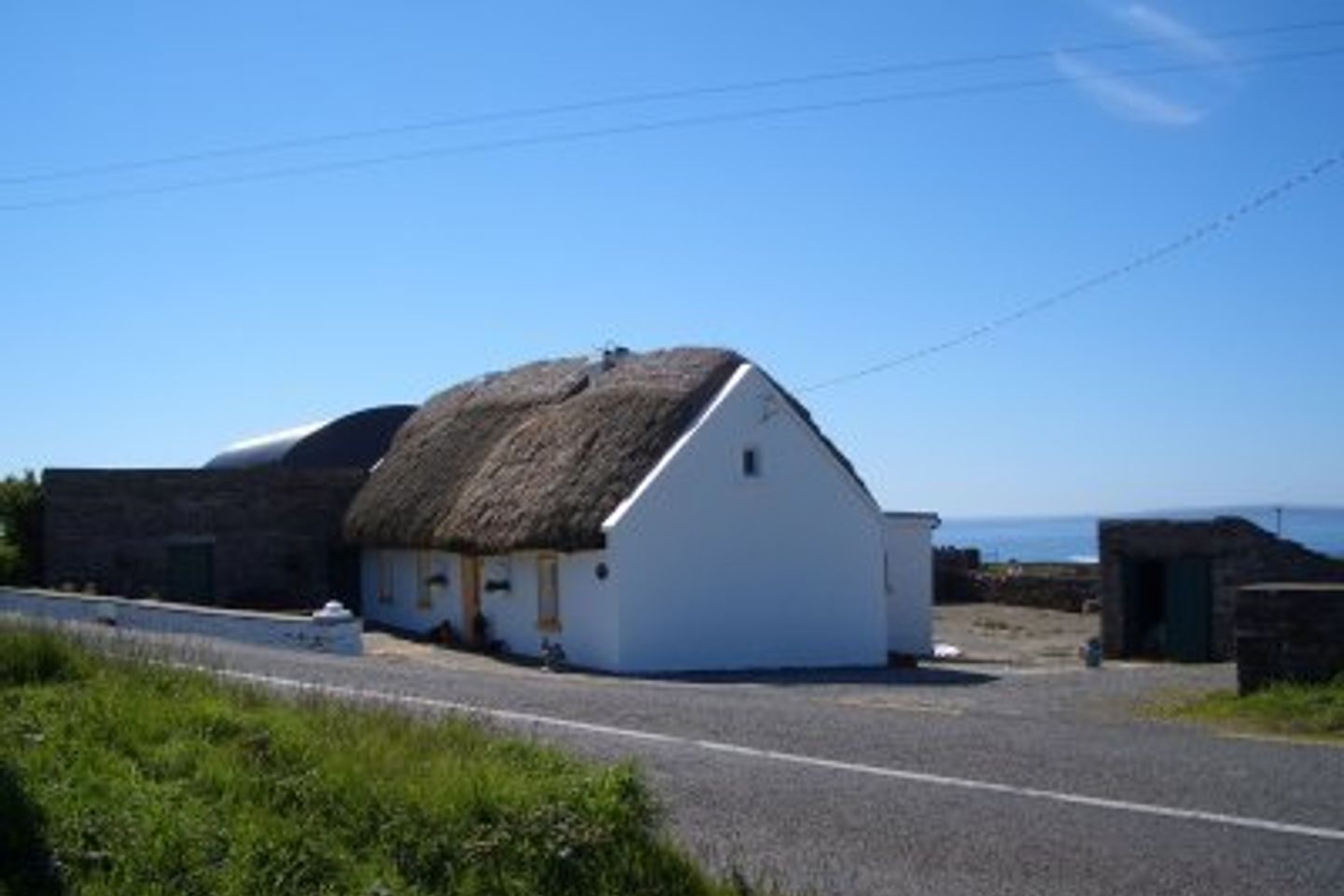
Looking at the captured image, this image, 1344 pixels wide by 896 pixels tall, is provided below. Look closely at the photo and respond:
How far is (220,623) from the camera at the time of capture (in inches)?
1043

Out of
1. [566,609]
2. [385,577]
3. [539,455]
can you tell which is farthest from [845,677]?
[385,577]

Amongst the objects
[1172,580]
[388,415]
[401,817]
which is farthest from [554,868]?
[388,415]

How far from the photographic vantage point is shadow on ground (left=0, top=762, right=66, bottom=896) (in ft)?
21.3

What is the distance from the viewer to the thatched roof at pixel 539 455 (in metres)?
29.4

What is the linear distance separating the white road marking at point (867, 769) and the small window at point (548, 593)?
46.0 feet

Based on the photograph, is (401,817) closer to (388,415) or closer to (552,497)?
(552,497)

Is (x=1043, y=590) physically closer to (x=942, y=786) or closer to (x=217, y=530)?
(x=217, y=530)

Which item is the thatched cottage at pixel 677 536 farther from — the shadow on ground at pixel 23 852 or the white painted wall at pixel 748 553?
the shadow on ground at pixel 23 852

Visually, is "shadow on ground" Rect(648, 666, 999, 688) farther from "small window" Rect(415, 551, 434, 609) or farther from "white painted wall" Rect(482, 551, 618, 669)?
"small window" Rect(415, 551, 434, 609)

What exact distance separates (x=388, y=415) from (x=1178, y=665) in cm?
2366

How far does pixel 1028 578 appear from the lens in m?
47.4

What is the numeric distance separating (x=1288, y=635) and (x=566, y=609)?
14614 millimetres

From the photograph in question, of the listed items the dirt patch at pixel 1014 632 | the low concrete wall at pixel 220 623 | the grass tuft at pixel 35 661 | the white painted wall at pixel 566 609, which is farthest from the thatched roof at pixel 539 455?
the grass tuft at pixel 35 661

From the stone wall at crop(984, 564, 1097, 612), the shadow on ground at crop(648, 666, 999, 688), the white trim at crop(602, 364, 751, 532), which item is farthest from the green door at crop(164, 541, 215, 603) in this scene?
the stone wall at crop(984, 564, 1097, 612)
